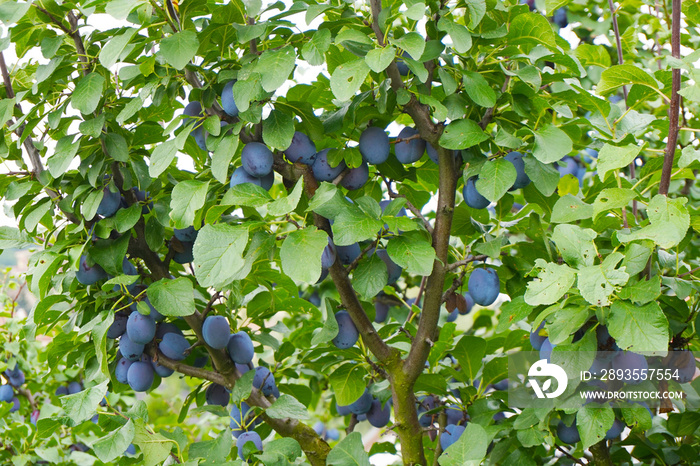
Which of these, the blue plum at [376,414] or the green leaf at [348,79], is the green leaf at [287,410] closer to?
the blue plum at [376,414]

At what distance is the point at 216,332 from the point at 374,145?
0.51 m

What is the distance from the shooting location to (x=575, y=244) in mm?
979

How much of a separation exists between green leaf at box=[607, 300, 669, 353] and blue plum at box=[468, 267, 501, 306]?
0.35 meters

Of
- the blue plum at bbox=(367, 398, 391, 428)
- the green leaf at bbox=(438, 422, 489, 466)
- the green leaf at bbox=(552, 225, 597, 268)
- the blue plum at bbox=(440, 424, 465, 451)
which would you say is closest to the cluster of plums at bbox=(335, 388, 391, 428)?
the blue plum at bbox=(367, 398, 391, 428)

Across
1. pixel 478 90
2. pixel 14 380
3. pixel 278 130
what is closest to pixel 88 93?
pixel 278 130

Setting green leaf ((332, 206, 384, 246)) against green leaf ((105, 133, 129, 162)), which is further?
green leaf ((105, 133, 129, 162))

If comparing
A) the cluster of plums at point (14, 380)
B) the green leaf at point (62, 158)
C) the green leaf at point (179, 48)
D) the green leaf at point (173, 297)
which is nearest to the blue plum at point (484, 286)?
the green leaf at point (173, 297)

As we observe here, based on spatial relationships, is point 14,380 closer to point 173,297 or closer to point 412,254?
point 173,297

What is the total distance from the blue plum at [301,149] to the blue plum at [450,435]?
66 centimetres

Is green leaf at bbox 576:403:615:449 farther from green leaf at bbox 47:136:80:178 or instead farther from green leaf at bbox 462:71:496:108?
green leaf at bbox 47:136:80:178

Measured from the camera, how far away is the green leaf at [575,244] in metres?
0.97

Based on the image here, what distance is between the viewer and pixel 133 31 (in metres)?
1.00

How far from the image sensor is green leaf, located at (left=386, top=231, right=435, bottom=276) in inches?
39.4

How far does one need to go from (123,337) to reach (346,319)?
48 centimetres
